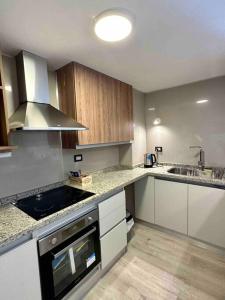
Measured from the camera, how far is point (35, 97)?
4.75 ft

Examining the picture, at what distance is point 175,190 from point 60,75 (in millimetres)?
1916

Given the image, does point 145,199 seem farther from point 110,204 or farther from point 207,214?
point 110,204

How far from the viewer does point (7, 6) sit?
89 centimetres

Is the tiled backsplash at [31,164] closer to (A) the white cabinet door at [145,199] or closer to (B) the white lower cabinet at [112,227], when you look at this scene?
(B) the white lower cabinet at [112,227]

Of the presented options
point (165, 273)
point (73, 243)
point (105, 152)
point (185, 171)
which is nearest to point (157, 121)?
point (185, 171)

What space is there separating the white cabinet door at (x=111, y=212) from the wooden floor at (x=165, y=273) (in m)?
0.47

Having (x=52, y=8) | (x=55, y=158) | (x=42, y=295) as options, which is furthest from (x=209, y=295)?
(x=52, y=8)

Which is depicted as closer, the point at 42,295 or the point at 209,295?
the point at 42,295

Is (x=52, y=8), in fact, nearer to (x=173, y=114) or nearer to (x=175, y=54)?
(x=175, y=54)

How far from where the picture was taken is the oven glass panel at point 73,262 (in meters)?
1.19

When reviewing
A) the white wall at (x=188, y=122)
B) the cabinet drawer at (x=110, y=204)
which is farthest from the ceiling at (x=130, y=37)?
the cabinet drawer at (x=110, y=204)

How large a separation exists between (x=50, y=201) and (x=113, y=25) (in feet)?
4.71

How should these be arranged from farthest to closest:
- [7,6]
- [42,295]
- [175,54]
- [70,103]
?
[70,103], [175,54], [42,295], [7,6]

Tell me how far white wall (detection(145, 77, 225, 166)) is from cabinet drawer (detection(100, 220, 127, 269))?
1443mm
